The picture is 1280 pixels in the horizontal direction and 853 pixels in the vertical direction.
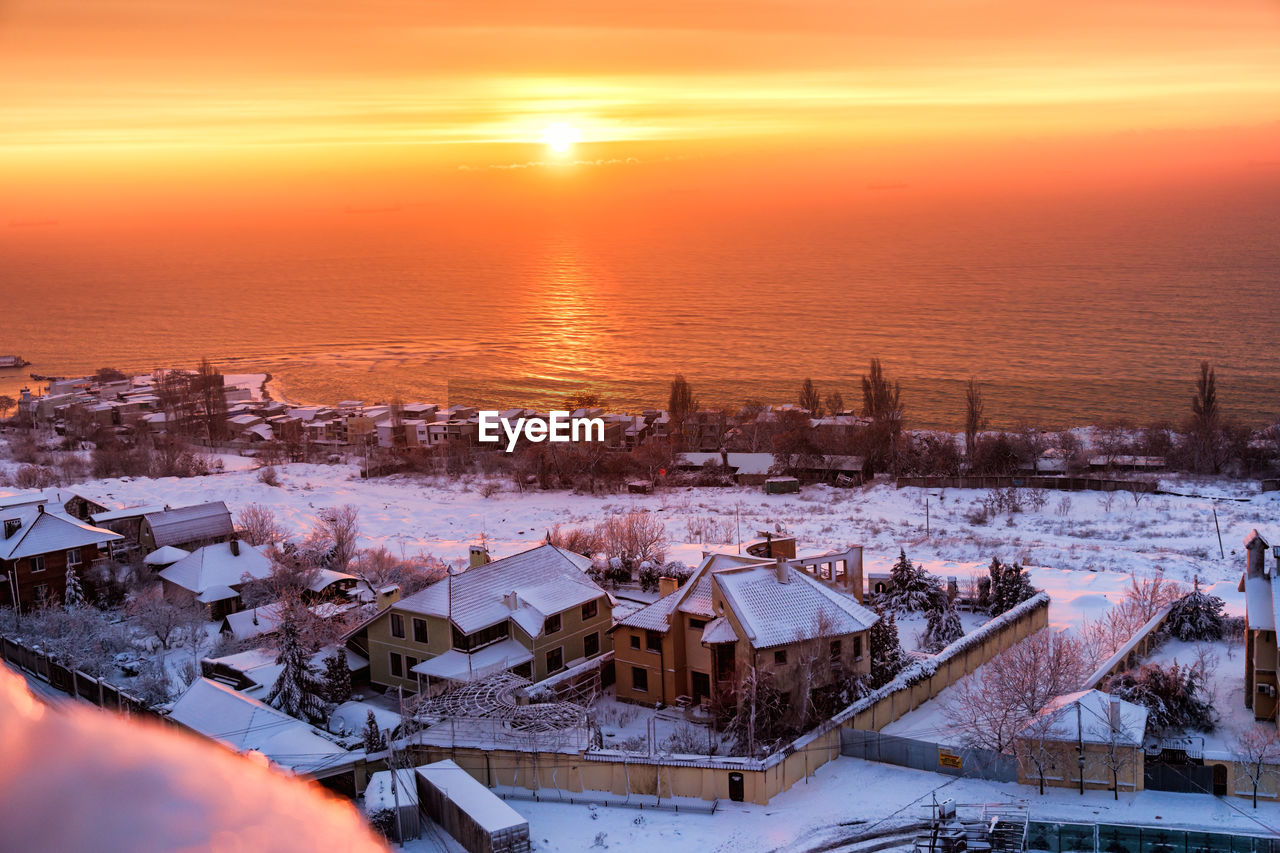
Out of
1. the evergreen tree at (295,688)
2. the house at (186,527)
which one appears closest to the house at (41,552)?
the house at (186,527)

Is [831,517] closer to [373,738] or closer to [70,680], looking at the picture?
[373,738]

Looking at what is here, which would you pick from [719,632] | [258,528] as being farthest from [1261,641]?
[258,528]

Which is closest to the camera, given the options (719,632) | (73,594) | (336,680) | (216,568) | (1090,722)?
(1090,722)

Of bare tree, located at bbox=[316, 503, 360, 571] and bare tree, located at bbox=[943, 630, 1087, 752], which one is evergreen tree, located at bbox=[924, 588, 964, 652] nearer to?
bare tree, located at bbox=[943, 630, 1087, 752]

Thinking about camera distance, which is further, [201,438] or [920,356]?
[920,356]

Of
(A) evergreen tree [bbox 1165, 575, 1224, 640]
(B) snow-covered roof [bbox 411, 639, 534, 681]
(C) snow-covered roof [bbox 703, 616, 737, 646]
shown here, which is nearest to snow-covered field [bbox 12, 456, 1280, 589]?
(A) evergreen tree [bbox 1165, 575, 1224, 640]

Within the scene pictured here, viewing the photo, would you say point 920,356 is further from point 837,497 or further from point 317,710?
point 317,710

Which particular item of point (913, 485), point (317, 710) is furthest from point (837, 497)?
point (317, 710)
